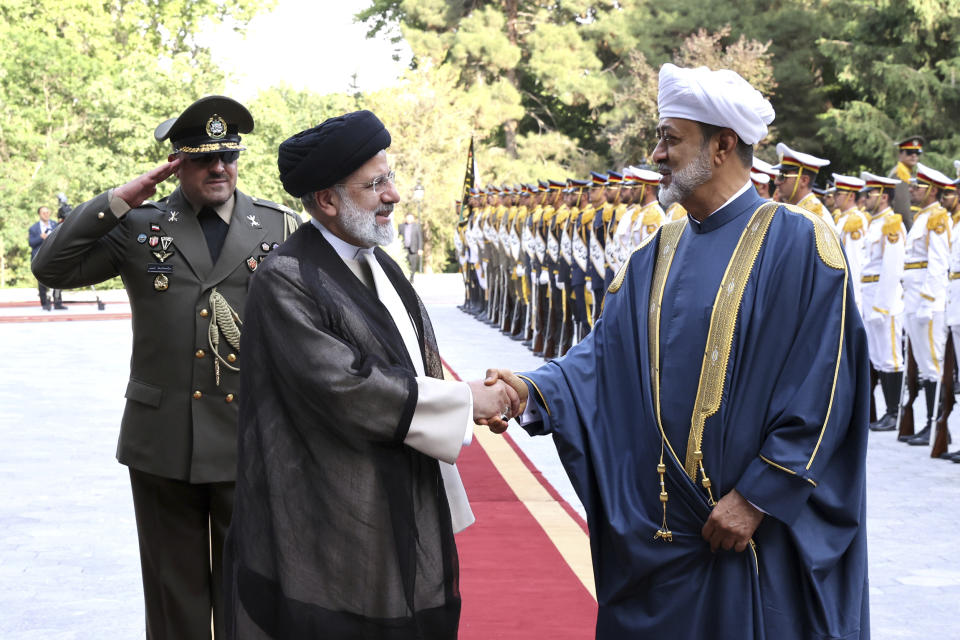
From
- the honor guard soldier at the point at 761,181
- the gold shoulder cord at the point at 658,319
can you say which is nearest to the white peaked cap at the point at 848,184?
the honor guard soldier at the point at 761,181

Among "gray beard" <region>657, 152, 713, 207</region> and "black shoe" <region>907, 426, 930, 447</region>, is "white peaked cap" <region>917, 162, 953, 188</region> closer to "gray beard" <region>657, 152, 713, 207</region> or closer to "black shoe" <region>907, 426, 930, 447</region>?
"black shoe" <region>907, 426, 930, 447</region>

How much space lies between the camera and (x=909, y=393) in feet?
34.1

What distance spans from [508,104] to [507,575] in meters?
39.9

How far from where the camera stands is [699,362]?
3449mm

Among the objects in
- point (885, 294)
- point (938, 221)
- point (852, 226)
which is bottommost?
point (885, 294)

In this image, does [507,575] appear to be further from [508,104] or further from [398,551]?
[508,104]

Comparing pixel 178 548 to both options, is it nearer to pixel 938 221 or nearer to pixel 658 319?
pixel 658 319

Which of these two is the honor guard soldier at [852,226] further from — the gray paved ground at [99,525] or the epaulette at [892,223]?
the gray paved ground at [99,525]

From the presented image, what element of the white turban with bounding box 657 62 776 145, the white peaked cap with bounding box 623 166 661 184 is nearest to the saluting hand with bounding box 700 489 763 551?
the white turban with bounding box 657 62 776 145

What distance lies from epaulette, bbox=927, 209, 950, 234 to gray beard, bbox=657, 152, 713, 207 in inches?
288

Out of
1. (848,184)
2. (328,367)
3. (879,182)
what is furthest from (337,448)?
(848,184)

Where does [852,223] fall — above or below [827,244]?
below

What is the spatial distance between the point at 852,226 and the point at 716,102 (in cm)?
943

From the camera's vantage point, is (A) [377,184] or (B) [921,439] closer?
(A) [377,184]
